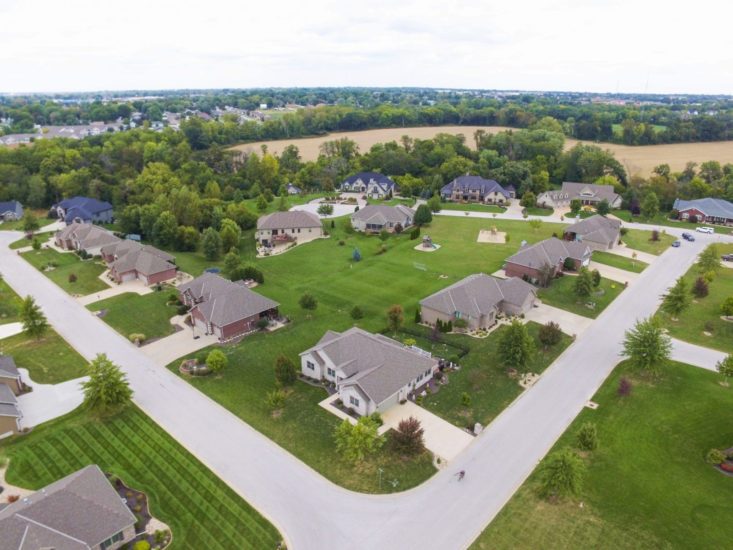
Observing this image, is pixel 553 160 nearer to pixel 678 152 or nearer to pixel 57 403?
pixel 678 152

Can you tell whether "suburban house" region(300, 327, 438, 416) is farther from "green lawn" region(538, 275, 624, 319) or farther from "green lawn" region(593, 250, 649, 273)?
"green lawn" region(593, 250, 649, 273)

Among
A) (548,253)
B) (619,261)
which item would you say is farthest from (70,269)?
(619,261)

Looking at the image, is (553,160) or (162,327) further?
(553,160)

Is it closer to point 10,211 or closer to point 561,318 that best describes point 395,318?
point 561,318

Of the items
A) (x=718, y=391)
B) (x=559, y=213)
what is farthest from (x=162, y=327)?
(x=559, y=213)

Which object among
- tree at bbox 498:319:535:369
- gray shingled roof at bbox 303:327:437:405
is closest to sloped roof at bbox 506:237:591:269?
tree at bbox 498:319:535:369

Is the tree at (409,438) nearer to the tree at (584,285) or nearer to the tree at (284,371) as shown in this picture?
the tree at (284,371)
